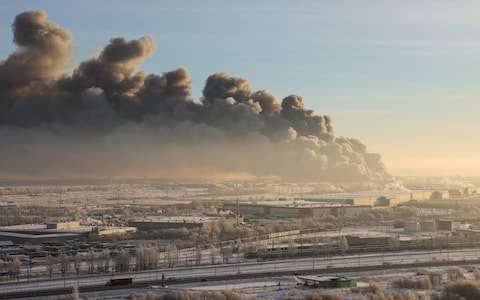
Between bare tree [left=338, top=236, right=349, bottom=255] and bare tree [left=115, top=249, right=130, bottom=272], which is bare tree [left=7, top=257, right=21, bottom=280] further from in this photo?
bare tree [left=338, top=236, right=349, bottom=255]

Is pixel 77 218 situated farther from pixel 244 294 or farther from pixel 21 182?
pixel 21 182

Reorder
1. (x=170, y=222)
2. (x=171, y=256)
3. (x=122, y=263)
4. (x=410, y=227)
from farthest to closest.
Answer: (x=170, y=222)
(x=410, y=227)
(x=171, y=256)
(x=122, y=263)

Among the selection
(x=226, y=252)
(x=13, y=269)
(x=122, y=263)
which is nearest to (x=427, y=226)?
(x=226, y=252)

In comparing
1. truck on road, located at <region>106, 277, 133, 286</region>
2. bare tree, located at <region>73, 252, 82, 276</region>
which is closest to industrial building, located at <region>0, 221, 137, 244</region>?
bare tree, located at <region>73, 252, 82, 276</region>

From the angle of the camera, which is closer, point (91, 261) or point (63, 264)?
point (63, 264)

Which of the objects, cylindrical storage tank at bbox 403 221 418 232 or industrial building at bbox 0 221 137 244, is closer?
industrial building at bbox 0 221 137 244

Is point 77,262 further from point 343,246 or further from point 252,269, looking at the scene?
point 343,246

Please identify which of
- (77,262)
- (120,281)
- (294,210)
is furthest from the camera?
(294,210)

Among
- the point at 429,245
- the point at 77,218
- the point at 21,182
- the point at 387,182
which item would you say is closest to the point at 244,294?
the point at 429,245

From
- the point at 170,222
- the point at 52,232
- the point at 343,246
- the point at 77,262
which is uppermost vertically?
the point at 170,222
